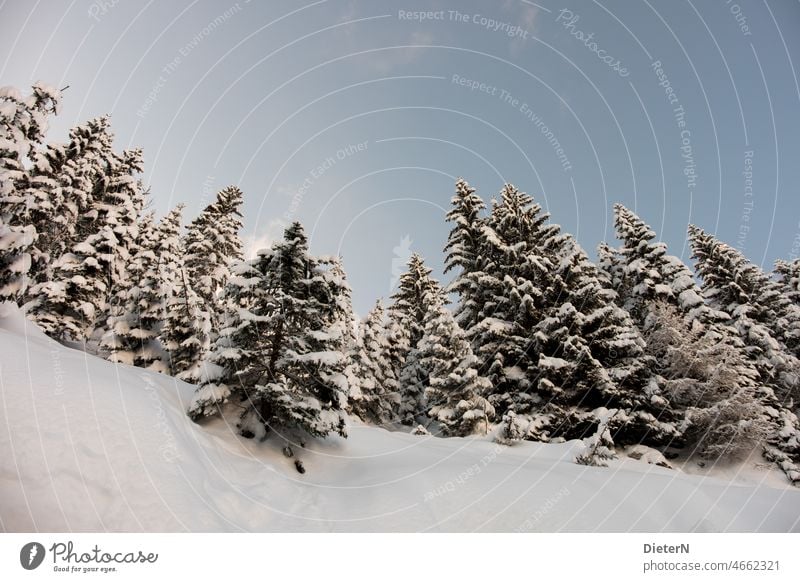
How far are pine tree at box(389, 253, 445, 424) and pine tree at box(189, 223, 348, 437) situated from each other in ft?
57.6

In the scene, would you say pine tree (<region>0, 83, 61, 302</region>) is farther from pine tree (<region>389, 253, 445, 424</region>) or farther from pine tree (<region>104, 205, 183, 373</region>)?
pine tree (<region>389, 253, 445, 424</region>)

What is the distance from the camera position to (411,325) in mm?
28531

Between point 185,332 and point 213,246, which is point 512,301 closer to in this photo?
point 185,332

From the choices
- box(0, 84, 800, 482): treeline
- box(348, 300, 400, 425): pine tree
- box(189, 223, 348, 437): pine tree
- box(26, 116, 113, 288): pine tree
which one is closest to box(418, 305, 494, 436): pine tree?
box(0, 84, 800, 482): treeline

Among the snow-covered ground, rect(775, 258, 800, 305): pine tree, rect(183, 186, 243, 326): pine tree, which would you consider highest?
rect(775, 258, 800, 305): pine tree

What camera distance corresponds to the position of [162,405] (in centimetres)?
666

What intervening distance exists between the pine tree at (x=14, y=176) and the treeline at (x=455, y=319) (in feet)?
0.18

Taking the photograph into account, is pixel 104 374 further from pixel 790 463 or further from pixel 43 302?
pixel 790 463

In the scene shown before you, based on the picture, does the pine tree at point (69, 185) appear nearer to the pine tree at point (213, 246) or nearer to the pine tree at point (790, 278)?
the pine tree at point (213, 246)

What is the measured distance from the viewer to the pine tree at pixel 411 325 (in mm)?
26952
